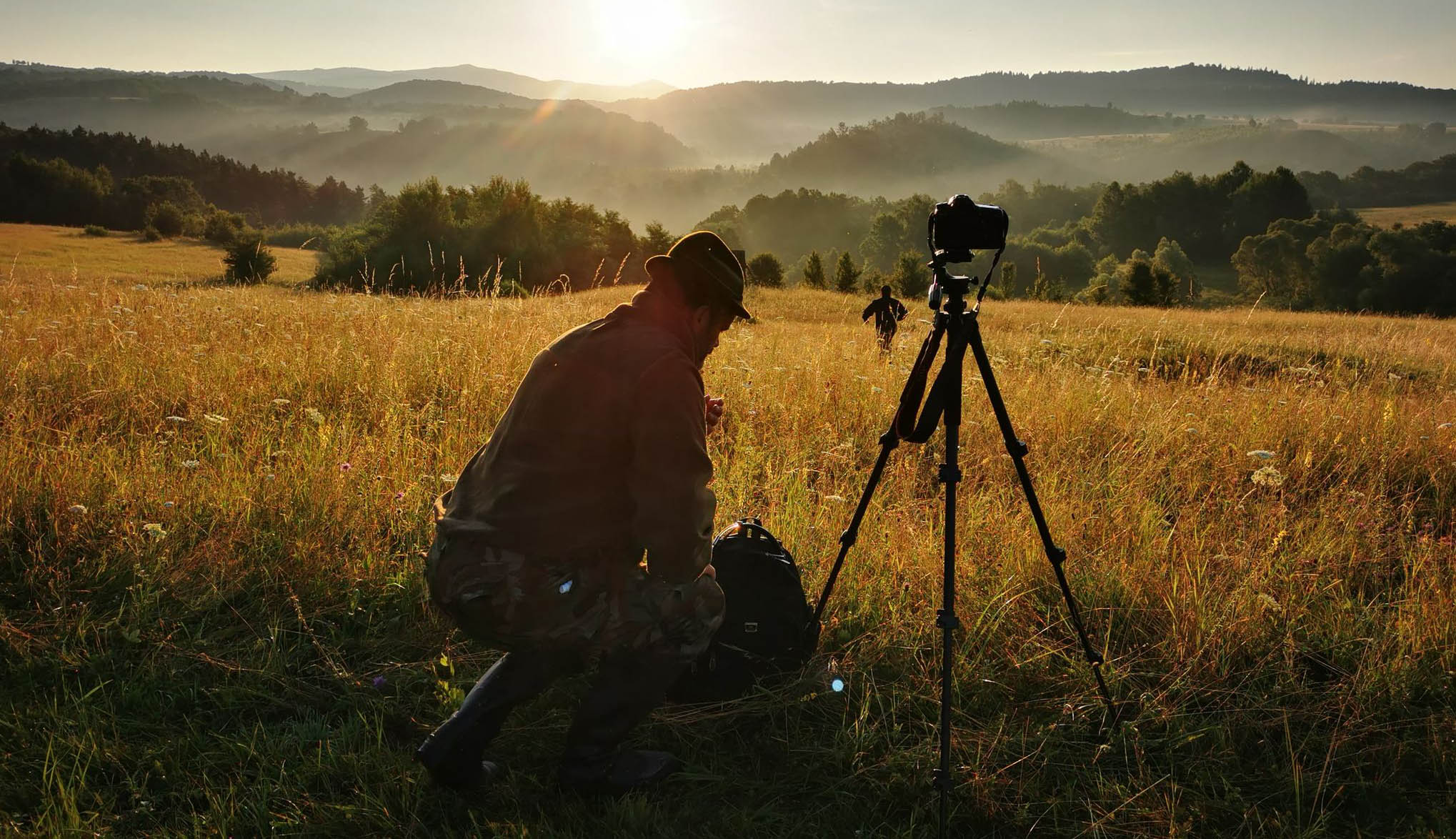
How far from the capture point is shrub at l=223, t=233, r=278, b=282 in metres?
38.0

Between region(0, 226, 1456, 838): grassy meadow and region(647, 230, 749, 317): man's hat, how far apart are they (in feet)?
6.13

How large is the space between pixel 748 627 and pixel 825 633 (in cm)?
59

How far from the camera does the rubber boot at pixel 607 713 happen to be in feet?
8.68

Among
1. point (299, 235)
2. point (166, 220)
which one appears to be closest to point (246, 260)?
point (166, 220)

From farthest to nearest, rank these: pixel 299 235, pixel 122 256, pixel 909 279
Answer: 1. pixel 299 235
2. pixel 909 279
3. pixel 122 256

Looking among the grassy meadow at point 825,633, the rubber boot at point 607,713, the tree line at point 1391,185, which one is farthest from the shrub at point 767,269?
the tree line at point 1391,185

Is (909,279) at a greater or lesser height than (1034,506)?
greater

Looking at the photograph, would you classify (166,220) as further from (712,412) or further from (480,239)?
(712,412)

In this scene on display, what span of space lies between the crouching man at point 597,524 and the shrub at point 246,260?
41.3 m

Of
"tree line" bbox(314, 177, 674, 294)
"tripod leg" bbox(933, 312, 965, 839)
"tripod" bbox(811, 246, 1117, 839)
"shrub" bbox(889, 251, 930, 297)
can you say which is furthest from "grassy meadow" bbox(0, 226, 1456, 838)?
"tree line" bbox(314, 177, 674, 294)

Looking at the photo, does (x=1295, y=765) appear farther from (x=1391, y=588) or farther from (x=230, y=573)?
(x=230, y=573)

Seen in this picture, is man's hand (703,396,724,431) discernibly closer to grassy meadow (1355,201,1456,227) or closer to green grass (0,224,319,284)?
green grass (0,224,319,284)

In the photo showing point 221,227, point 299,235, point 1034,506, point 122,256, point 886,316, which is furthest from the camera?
point 299,235

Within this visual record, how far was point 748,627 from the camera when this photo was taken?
334 centimetres
